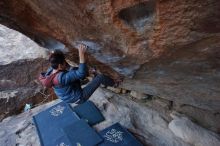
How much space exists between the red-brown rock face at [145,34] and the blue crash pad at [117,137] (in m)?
0.94

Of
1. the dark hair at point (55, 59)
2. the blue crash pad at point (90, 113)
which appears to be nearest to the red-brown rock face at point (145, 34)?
the dark hair at point (55, 59)

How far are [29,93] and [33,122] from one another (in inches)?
49.2

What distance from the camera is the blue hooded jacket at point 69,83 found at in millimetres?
2973

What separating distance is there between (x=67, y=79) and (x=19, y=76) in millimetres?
2900

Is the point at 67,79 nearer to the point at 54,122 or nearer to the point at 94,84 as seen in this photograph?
the point at 94,84

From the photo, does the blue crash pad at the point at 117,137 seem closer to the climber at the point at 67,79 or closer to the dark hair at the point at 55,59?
the climber at the point at 67,79

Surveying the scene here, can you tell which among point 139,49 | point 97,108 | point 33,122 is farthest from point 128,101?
point 139,49

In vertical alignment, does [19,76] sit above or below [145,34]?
below

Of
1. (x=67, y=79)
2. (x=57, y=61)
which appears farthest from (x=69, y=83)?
(x=57, y=61)

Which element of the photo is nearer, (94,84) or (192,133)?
(192,133)

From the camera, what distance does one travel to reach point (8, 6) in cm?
234

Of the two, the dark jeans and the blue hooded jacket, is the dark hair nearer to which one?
the blue hooded jacket

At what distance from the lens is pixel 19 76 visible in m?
5.57

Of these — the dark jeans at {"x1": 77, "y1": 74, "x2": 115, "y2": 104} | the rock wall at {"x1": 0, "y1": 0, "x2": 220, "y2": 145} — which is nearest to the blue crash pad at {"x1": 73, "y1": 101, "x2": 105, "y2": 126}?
the dark jeans at {"x1": 77, "y1": 74, "x2": 115, "y2": 104}
